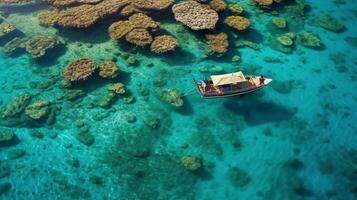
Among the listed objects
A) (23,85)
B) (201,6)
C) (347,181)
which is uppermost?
(201,6)

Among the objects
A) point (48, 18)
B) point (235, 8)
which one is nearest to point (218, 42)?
point (235, 8)

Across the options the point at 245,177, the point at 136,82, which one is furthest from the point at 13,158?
the point at 245,177

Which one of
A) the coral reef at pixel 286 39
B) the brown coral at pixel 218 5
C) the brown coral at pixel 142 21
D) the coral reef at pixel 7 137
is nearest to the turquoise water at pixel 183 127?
the coral reef at pixel 7 137

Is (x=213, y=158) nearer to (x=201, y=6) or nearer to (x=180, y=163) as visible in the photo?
(x=180, y=163)

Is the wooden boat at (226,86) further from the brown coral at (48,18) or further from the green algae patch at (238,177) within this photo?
the brown coral at (48,18)

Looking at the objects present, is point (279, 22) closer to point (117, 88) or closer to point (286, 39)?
point (286, 39)

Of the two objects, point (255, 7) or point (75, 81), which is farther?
point (255, 7)
